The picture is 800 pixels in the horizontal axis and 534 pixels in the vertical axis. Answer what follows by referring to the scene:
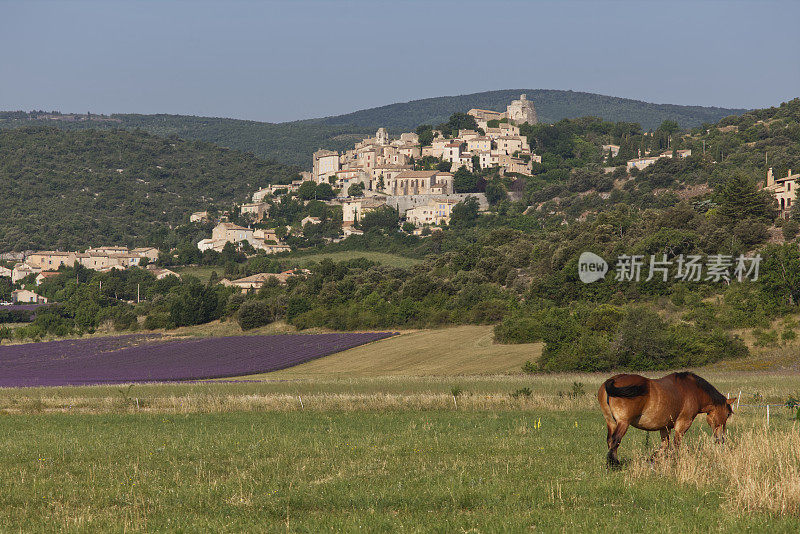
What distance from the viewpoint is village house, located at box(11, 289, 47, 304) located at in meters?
139

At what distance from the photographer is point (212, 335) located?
260ft

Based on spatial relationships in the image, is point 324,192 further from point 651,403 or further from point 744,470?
point 744,470

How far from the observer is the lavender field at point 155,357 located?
163 ft

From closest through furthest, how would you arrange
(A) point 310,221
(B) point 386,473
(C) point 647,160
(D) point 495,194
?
(B) point 386,473
(C) point 647,160
(D) point 495,194
(A) point 310,221

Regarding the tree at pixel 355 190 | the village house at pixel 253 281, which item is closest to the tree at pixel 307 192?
the tree at pixel 355 190

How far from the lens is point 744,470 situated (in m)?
11.9

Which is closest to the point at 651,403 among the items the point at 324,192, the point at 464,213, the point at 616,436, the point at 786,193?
the point at 616,436

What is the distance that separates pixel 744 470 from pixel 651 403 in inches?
64.7

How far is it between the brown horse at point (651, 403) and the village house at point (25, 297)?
138 metres

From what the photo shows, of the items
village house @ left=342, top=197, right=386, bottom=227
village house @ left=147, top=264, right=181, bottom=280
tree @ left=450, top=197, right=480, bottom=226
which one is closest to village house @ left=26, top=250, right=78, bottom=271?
village house @ left=147, top=264, right=181, bottom=280

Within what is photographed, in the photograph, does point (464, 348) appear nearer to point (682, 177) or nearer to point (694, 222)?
point (694, 222)

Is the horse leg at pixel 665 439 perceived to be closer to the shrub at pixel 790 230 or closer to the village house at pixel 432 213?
the shrub at pixel 790 230

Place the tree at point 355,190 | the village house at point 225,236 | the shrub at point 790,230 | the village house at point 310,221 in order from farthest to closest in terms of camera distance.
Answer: the tree at point 355,190 → the village house at point 310,221 → the village house at point 225,236 → the shrub at point 790,230

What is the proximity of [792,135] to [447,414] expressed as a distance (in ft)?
447
